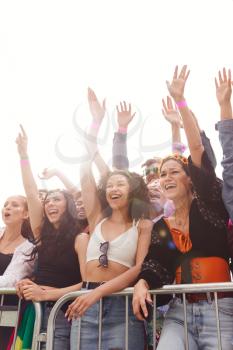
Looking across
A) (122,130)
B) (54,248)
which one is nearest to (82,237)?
(54,248)

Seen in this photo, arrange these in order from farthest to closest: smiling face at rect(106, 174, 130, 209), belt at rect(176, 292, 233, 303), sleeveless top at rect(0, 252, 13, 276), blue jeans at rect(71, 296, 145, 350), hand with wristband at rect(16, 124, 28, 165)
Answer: hand with wristband at rect(16, 124, 28, 165) < sleeveless top at rect(0, 252, 13, 276) < smiling face at rect(106, 174, 130, 209) < blue jeans at rect(71, 296, 145, 350) < belt at rect(176, 292, 233, 303)

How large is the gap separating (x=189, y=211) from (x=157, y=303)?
611 mm

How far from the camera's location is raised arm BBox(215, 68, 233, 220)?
7.91 feet

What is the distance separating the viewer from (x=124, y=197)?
3051 mm

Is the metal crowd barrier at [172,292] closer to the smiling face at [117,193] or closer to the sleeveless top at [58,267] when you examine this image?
the sleeveless top at [58,267]

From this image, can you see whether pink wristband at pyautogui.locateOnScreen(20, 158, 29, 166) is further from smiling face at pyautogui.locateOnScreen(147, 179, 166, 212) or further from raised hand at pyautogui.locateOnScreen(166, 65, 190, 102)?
raised hand at pyautogui.locateOnScreen(166, 65, 190, 102)

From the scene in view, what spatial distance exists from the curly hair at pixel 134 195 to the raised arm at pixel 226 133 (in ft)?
2.66

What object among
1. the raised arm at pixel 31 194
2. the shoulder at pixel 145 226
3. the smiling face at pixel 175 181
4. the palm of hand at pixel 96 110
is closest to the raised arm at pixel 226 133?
the smiling face at pixel 175 181

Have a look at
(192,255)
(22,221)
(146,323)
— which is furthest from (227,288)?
(22,221)

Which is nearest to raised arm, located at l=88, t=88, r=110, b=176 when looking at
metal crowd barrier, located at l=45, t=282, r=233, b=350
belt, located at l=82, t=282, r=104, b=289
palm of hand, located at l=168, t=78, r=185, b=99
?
palm of hand, located at l=168, t=78, r=185, b=99

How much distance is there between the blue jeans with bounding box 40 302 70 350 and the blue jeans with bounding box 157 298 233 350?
2.78 ft

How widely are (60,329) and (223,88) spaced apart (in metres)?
2.02

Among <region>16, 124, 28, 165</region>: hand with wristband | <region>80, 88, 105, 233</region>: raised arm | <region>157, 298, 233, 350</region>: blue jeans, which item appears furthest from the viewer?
<region>16, 124, 28, 165</region>: hand with wristband

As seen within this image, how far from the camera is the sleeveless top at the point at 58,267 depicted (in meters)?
3.06
